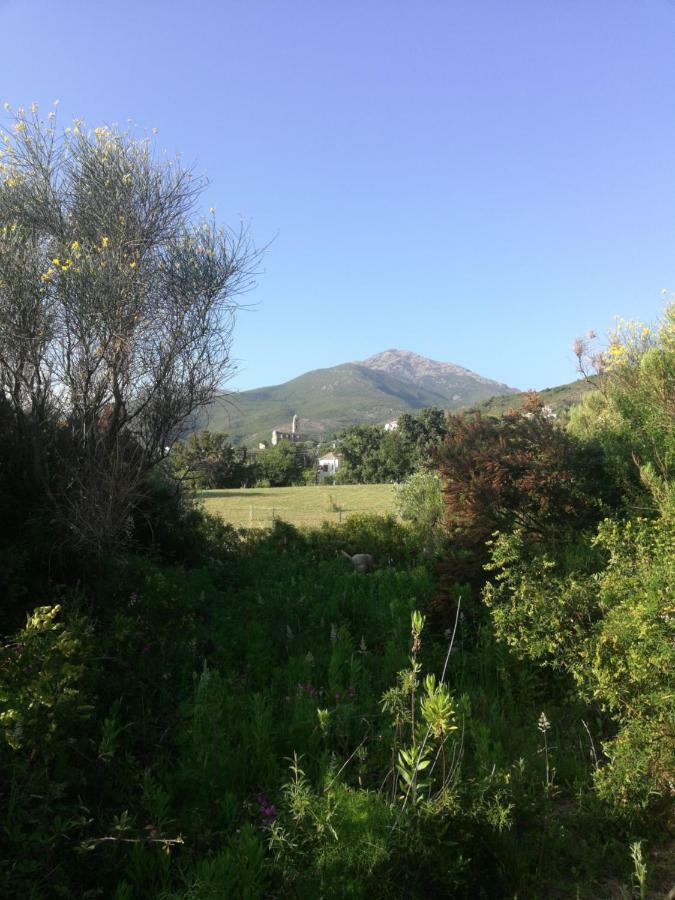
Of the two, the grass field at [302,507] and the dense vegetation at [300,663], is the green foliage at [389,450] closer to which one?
the grass field at [302,507]

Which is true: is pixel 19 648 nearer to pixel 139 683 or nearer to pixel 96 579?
pixel 139 683

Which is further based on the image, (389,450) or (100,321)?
(389,450)

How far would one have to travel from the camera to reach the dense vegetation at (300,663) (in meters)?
2.33

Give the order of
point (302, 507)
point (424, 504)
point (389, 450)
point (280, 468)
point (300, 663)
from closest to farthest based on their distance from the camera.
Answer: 1. point (300, 663)
2. point (424, 504)
3. point (302, 507)
4. point (280, 468)
5. point (389, 450)

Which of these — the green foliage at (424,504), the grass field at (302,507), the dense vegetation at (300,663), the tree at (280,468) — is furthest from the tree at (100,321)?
the tree at (280,468)

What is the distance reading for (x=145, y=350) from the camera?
670 centimetres

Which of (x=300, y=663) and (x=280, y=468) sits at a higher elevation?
(x=280, y=468)

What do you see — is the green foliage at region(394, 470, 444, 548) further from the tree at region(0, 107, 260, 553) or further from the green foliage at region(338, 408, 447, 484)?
the green foliage at region(338, 408, 447, 484)

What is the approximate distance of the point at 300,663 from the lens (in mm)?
4180

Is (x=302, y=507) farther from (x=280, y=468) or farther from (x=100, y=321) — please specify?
(x=280, y=468)

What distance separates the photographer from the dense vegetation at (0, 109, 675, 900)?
233cm

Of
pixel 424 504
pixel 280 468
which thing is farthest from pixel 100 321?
pixel 280 468

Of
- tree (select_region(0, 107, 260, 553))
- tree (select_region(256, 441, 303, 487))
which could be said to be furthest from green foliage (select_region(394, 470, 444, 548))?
tree (select_region(256, 441, 303, 487))

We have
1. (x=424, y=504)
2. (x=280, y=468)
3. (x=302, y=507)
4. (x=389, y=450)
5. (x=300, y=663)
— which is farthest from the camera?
(x=389, y=450)
